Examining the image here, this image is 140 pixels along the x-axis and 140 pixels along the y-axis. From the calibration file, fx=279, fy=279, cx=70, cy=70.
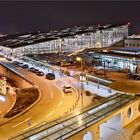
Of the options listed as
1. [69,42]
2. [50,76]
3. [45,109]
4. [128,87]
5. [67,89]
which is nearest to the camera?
[45,109]

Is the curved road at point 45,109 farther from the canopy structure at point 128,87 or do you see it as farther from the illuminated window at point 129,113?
the illuminated window at point 129,113

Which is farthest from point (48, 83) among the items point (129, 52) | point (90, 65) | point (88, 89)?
point (129, 52)

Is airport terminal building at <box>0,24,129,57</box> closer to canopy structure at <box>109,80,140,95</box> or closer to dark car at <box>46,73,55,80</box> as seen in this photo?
dark car at <box>46,73,55,80</box>

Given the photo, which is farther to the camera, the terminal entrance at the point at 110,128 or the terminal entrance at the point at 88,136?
the terminal entrance at the point at 110,128

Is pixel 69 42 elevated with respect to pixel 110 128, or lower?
elevated

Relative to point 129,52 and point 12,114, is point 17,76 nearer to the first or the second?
point 12,114

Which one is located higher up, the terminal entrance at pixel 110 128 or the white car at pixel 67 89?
the white car at pixel 67 89

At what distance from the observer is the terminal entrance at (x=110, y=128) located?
1471cm

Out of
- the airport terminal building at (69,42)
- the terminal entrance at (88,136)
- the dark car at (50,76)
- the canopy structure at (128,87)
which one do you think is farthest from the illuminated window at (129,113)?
the airport terminal building at (69,42)

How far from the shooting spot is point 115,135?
1475 centimetres

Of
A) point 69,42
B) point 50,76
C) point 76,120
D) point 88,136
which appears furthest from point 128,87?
point 69,42

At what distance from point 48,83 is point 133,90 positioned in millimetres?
9336

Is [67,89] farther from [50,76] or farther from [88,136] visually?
[88,136]

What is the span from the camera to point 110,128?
15.6 meters
